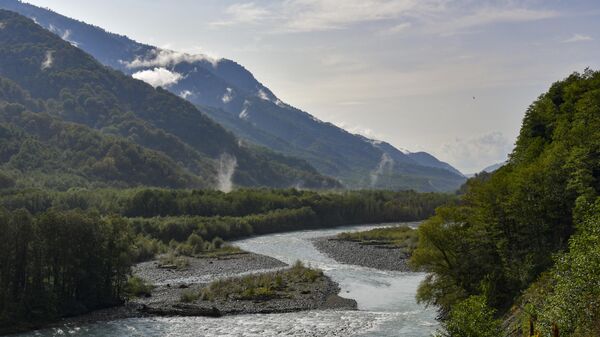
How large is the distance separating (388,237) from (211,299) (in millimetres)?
93857

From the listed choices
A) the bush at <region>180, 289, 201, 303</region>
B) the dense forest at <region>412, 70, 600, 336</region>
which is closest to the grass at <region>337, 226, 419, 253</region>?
the bush at <region>180, 289, 201, 303</region>

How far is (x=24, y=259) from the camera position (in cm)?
6762

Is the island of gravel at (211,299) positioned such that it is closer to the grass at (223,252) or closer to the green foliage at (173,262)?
the green foliage at (173,262)

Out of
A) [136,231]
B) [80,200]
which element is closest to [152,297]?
[136,231]

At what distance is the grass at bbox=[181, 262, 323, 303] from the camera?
81562 millimetres

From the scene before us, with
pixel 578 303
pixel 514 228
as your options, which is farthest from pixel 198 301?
pixel 578 303

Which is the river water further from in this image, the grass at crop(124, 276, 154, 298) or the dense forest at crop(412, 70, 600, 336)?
the grass at crop(124, 276, 154, 298)

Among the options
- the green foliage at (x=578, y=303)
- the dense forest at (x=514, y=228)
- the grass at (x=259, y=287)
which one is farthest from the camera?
the grass at (x=259, y=287)

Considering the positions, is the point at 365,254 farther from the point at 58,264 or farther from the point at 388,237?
the point at 58,264

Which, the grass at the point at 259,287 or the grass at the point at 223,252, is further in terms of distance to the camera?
the grass at the point at 223,252

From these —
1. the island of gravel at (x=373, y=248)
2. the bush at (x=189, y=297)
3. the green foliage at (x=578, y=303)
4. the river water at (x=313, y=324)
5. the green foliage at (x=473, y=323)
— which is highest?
the green foliage at (x=578, y=303)

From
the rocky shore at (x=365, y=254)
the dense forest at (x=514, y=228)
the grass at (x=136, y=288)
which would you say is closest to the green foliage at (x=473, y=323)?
the dense forest at (x=514, y=228)

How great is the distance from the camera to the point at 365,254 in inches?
5271

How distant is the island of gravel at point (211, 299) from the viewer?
72.6 meters
